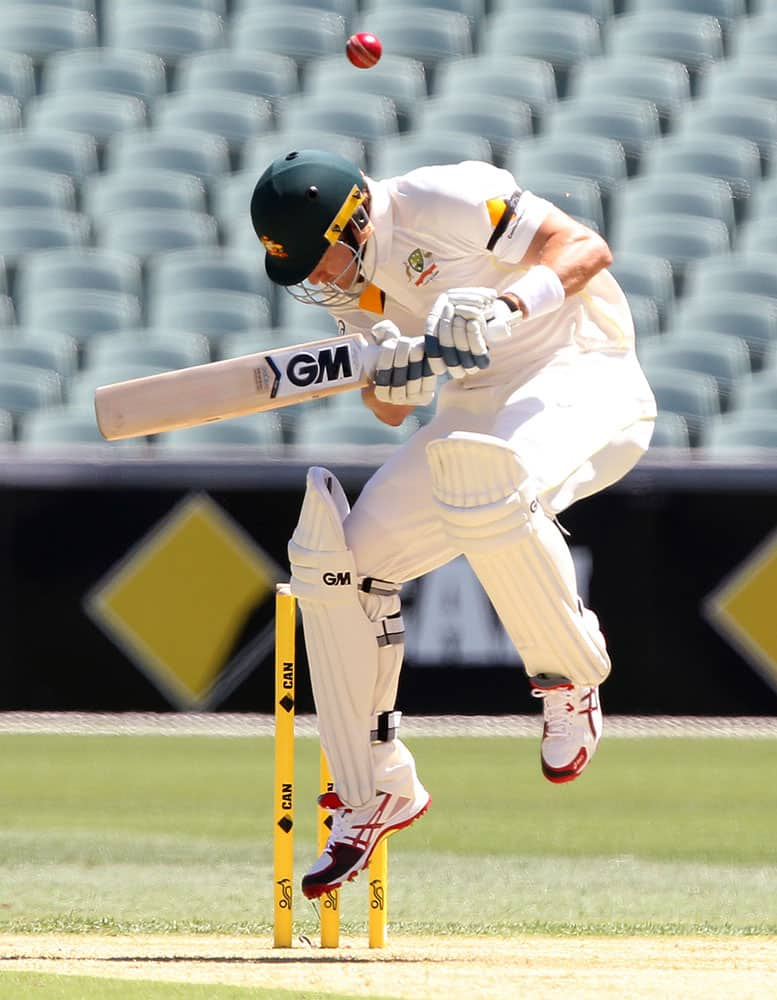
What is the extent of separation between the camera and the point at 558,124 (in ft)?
40.9

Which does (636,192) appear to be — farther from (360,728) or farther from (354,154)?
(360,728)

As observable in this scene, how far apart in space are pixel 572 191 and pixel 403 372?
26.3 ft

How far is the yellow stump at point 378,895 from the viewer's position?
4.55 meters

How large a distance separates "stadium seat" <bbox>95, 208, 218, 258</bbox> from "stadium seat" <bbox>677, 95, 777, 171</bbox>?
10.5 ft

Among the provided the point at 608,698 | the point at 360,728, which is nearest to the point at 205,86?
the point at 608,698

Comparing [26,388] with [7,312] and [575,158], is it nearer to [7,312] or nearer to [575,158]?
[7,312]

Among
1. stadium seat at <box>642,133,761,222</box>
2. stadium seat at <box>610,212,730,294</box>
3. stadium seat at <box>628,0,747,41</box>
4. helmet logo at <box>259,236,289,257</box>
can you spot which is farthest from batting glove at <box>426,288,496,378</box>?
stadium seat at <box>628,0,747,41</box>

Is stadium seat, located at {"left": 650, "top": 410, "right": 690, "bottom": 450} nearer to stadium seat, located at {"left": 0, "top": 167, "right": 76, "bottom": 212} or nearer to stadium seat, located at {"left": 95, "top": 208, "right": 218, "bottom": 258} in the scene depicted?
stadium seat, located at {"left": 95, "top": 208, "right": 218, "bottom": 258}

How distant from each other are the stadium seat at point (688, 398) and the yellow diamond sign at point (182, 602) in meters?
2.78

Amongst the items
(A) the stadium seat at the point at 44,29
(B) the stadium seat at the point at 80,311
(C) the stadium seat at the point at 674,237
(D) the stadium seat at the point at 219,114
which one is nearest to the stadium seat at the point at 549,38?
(C) the stadium seat at the point at 674,237

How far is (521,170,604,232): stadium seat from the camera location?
1190cm

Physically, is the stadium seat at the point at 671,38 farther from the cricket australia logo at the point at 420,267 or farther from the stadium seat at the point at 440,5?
the cricket australia logo at the point at 420,267

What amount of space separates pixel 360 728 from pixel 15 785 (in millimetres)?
3696

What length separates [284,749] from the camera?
177 inches
